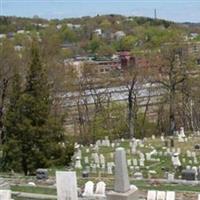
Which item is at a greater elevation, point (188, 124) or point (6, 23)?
point (6, 23)

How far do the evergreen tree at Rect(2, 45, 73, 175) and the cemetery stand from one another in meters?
0.90

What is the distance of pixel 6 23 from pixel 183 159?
61142 millimetres

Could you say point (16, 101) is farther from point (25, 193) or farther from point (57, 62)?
point (57, 62)

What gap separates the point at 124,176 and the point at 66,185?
1.65 metres

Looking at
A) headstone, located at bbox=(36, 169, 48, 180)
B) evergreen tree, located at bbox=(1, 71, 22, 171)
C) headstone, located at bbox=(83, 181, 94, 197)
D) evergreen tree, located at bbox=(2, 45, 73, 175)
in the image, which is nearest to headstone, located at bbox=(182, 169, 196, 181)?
headstone, located at bbox=(83, 181, 94, 197)

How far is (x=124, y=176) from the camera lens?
1447cm

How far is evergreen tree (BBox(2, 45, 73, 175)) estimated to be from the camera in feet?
76.1

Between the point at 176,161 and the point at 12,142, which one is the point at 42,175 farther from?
the point at 176,161

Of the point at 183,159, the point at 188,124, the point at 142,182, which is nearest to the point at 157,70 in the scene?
the point at 188,124

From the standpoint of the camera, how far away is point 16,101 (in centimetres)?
2403

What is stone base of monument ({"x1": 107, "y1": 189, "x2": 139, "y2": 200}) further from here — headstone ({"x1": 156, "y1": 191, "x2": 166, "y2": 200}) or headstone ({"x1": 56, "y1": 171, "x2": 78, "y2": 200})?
headstone ({"x1": 56, "y1": 171, "x2": 78, "y2": 200})

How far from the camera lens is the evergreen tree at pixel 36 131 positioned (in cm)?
2320

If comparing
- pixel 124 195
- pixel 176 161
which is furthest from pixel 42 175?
pixel 124 195

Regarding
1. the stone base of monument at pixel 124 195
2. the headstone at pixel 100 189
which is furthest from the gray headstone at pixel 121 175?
the headstone at pixel 100 189
